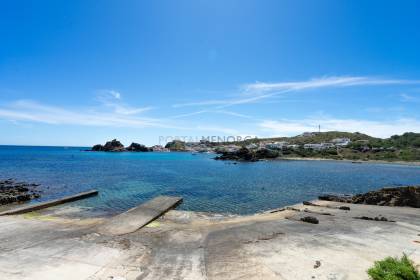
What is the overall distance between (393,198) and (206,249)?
886 inches

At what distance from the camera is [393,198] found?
28.7 m

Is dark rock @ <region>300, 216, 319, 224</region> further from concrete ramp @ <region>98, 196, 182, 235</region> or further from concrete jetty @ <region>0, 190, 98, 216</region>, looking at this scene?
concrete jetty @ <region>0, 190, 98, 216</region>

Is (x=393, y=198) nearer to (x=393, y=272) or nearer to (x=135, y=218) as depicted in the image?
(x=393, y=272)

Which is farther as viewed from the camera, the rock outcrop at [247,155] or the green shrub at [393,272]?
the rock outcrop at [247,155]

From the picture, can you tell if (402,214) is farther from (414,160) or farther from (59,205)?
(414,160)

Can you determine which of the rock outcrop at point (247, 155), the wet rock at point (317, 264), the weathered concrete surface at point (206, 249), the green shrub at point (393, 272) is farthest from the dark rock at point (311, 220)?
the rock outcrop at point (247, 155)

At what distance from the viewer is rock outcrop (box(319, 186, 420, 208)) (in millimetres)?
27750

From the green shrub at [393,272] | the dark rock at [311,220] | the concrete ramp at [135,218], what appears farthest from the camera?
the dark rock at [311,220]

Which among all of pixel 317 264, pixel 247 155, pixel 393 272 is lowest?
pixel 317 264

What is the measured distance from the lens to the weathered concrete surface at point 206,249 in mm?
11125

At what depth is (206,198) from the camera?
35938 mm

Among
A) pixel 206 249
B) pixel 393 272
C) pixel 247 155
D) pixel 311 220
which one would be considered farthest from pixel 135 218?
pixel 247 155

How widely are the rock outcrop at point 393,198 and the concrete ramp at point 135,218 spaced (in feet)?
58.8

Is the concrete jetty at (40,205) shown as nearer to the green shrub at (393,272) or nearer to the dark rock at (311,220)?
the dark rock at (311,220)
